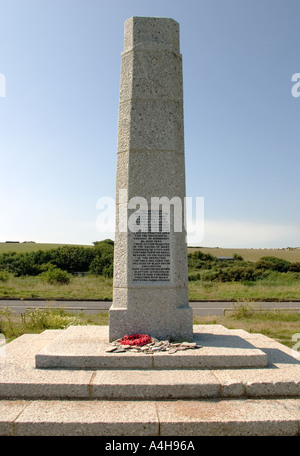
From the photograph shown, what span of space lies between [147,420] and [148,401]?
0.50 metres

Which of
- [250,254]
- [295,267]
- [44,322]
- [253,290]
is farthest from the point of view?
[250,254]

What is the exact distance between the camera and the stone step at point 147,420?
3756 millimetres

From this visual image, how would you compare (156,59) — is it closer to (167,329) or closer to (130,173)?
(130,173)

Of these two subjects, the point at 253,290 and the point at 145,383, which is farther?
the point at 253,290

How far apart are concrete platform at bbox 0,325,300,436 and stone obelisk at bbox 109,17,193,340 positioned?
3.78 ft

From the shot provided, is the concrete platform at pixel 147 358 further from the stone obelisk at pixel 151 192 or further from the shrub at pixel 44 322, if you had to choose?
the shrub at pixel 44 322

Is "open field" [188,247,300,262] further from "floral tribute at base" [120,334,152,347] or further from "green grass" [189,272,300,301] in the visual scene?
"floral tribute at base" [120,334,152,347]

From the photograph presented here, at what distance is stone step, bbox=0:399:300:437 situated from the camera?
12.3 ft

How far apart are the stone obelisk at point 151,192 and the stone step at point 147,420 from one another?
5.95ft

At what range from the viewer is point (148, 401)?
14.1 feet

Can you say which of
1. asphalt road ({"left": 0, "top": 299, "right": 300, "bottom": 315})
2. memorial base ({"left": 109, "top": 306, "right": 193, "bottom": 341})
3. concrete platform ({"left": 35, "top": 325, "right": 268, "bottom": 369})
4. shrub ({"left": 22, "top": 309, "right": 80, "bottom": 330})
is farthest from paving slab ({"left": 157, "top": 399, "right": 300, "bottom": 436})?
asphalt road ({"left": 0, "top": 299, "right": 300, "bottom": 315})

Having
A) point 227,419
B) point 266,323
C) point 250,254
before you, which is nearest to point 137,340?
point 227,419

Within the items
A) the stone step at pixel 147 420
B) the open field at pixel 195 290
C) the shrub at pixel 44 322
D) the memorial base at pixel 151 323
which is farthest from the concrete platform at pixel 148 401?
the open field at pixel 195 290

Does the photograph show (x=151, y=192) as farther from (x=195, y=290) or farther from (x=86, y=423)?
(x=195, y=290)
